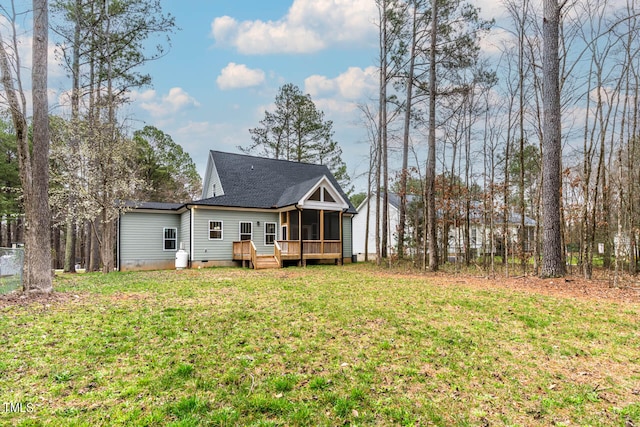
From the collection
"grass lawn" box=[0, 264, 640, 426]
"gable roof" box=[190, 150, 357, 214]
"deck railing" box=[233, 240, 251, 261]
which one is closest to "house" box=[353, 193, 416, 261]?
"gable roof" box=[190, 150, 357, 214]

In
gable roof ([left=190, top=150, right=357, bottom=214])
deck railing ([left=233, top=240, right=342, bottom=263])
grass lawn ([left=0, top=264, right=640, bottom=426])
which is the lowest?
grass lawn ([left=0, top=264, right=640, bottom=426])

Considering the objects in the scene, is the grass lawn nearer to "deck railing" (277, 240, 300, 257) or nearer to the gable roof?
"deck railing" (277, 240, 300, 257)

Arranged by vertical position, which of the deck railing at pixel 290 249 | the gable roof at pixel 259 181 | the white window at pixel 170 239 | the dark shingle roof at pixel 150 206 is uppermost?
the gable roof at pixel 259 181

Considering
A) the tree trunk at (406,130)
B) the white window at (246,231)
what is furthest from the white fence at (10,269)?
the tree trunk at (406,130)

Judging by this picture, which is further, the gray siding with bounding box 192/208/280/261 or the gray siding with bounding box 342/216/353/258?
the gray siding with bounding box 342/216/353/258

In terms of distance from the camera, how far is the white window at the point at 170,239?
15.9 meters

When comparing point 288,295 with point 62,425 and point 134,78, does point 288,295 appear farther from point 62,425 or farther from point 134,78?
point 134,78

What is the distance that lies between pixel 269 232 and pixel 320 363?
Answer: 13.1 metres

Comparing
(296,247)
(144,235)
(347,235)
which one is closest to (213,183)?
(144,235)

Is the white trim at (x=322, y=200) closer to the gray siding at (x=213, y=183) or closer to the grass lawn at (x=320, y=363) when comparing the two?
the gray siding at (x=213, y=183)

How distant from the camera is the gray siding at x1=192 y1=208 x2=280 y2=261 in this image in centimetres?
1473

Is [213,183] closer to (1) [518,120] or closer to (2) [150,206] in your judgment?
(2) [150,206]

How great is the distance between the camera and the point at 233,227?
15.7 meters

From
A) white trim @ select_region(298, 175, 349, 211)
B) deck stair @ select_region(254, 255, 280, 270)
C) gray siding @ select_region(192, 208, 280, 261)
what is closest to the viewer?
deck stair @ select_region(254, 255, 280, 270)
